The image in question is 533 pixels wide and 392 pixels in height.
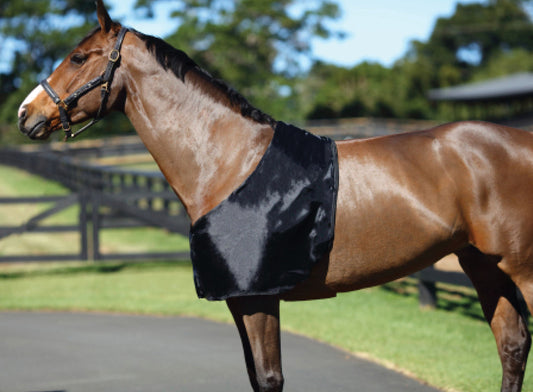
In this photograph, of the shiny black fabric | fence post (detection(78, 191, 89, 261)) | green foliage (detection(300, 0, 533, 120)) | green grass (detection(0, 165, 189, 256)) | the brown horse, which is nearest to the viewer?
the shiny black fabric

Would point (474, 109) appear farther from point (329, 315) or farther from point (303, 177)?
point (303, 177)

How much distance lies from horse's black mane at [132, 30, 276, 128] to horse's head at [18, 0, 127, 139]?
0.62 feet

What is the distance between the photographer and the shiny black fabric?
11.2 feet

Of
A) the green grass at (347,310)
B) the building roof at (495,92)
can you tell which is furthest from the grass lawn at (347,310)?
the building roof at (495,92)

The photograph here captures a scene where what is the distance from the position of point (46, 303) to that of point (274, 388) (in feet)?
22.4

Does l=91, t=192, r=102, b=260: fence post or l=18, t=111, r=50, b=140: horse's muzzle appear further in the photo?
l=91, t=192, r=102, b=260: fence post

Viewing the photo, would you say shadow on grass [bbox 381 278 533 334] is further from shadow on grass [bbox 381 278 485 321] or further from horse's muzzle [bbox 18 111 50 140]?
horse's muzzle [bbox 18 111 50 140]

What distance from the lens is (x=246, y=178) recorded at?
3.49m

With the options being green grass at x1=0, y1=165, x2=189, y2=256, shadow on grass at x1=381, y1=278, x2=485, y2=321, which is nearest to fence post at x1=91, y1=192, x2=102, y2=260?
green grass at x1=0, y1=165, x2=189, y2=256

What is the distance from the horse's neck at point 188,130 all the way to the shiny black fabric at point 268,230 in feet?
0.57

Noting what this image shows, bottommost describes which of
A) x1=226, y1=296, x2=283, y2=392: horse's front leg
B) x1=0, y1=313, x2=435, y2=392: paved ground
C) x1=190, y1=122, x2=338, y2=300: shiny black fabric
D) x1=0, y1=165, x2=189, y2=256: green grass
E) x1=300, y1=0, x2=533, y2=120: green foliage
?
x1=300, y1=0, x2=533, y2=120: green foliage

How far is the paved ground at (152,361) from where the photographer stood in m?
5.32

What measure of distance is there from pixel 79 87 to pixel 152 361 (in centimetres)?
337

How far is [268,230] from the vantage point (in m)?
3.40
